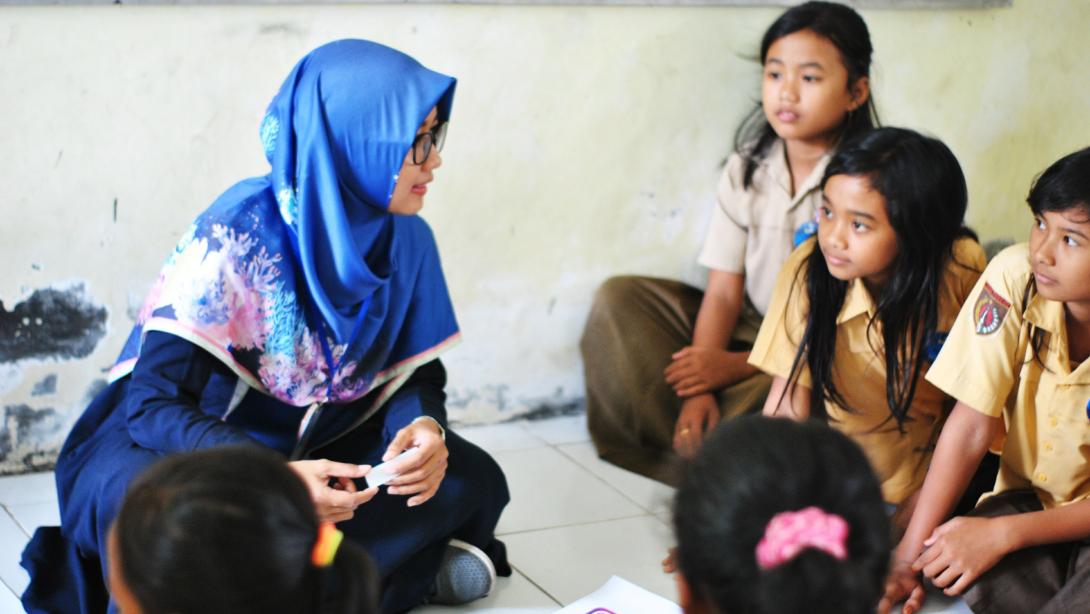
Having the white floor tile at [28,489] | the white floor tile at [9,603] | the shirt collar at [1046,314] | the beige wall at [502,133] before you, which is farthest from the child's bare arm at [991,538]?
the white floor tile at [28,489]

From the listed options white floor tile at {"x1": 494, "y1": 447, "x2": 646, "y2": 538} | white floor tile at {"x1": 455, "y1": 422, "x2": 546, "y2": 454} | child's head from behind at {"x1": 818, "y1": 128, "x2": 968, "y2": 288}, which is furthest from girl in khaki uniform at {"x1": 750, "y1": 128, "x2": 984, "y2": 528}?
white floor tile at {"x1": 455, "y1": 422, "x2": 546, "y2": 454}

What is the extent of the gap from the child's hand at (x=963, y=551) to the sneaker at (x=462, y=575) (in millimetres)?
674

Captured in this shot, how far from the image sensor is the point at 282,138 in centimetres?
175

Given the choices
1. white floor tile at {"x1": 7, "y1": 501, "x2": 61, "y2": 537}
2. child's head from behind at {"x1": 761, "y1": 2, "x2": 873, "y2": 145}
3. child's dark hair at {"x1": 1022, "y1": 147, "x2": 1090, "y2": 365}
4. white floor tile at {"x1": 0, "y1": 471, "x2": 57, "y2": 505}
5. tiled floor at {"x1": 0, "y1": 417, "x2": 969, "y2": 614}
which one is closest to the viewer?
child's dark hair at {"x1": 1022, "y1": 147, "x2": 1090, "y2": 365}

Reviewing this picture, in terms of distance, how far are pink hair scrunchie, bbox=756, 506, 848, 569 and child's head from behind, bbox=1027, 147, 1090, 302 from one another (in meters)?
0.92

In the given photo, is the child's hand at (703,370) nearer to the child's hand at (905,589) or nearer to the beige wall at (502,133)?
the beige wall at (502,133)

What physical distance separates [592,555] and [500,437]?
1.83 feet

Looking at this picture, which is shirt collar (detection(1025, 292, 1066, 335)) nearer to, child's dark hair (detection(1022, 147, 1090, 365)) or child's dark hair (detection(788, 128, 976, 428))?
child's dark hair (detection(1022, 147, 1090, 365))

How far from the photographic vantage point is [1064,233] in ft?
5.80

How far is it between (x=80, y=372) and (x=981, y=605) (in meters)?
1.59

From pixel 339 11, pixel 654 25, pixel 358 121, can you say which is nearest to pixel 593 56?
pixel 654 25

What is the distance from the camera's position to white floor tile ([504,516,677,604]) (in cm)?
201

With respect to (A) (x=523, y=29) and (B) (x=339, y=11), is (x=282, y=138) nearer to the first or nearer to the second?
(B) (x=339, y=11)

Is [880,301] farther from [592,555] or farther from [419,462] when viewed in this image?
[419,462]
